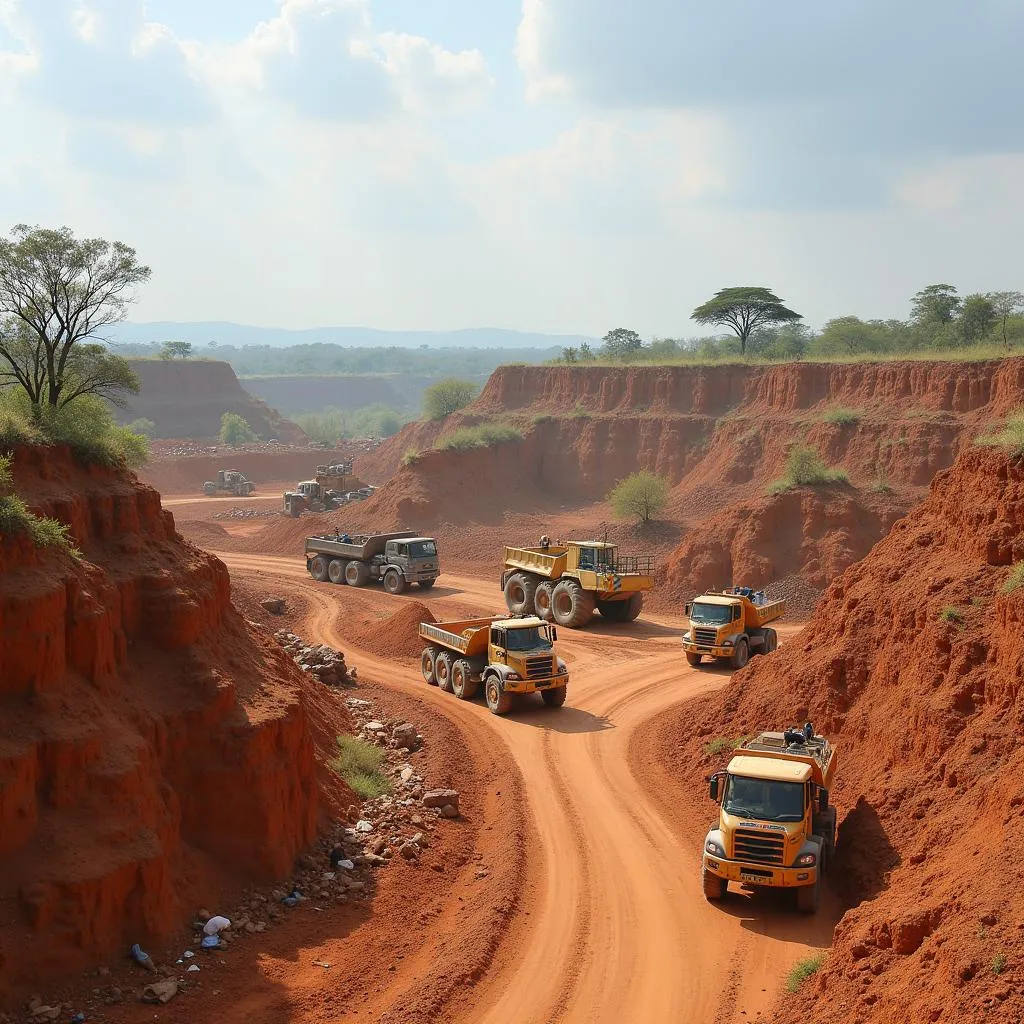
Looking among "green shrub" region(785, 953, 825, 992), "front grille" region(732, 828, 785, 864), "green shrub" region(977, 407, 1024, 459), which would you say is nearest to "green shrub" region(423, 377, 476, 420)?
"green shrub" region(977, 407, 1024, 459)

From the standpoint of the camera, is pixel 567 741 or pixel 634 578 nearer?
pixel 567 741

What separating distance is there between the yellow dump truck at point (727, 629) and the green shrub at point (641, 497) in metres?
17.8

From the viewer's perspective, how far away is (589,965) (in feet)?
42.4

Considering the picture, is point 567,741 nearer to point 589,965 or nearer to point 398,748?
point 398,748

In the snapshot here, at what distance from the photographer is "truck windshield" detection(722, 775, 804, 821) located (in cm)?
1396

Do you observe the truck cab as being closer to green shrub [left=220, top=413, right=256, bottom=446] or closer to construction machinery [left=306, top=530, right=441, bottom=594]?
construction machinery [left=306, top=530, right=441, bottom=594]

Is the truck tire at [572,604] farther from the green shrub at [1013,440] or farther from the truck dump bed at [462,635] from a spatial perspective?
the green shrub at [1013,440]

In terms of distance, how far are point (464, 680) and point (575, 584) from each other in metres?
9.14

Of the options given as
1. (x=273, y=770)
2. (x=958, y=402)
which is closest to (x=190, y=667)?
(x=273, y=770)

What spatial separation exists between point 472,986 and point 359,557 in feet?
93.7

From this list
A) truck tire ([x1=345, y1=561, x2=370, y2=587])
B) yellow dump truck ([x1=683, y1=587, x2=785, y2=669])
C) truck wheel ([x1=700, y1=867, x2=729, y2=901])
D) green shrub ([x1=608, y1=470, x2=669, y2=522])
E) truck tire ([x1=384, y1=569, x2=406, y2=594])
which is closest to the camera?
truck wheel ([x1=700, y1=867, x2=729, y2=901])

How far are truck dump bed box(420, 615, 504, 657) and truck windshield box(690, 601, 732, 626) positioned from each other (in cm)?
584

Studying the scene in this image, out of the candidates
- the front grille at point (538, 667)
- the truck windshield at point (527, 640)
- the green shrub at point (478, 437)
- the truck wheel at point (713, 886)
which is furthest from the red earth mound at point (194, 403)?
the truck wheel at point (713, 886)

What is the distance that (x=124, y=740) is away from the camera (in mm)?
13039
